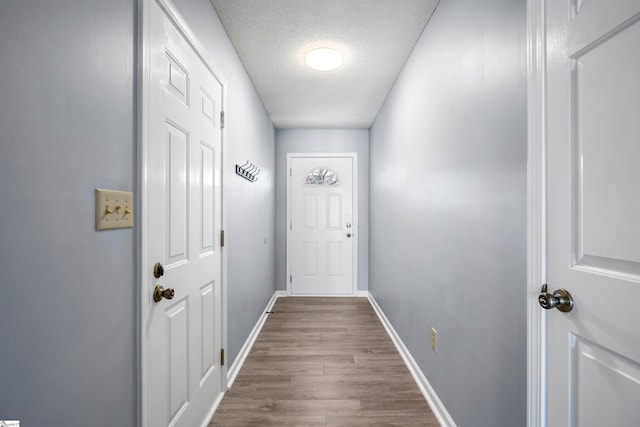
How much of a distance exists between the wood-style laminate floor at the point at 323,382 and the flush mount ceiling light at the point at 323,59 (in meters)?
2.40

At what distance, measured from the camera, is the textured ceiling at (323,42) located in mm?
1818

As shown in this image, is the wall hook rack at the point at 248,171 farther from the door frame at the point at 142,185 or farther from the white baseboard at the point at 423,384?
the white baseboard at the point at 423,384

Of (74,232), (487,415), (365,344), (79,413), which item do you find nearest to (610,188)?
(487,415)

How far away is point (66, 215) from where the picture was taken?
756mm

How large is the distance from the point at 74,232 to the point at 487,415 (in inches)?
64.6

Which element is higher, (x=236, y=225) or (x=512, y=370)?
(x=236, y=225)

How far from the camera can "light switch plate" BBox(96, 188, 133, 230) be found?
87 centimetres

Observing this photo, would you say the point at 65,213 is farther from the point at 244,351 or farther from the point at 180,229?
the point at 244,351

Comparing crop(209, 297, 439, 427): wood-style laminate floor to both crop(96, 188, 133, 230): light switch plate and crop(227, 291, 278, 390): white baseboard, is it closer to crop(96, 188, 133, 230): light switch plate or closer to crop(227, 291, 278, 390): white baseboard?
crop(227, 291, 278, 390): white baseboard

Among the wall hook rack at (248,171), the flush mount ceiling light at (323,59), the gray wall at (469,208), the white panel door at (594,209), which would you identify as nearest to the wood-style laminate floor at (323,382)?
the gray wall at (469,208)

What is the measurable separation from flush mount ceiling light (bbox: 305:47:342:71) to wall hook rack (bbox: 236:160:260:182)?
3.30 ft

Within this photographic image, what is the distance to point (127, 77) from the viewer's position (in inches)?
38.9

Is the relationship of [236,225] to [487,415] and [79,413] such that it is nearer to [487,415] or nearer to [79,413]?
[79,413]

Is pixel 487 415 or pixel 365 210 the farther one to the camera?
pixel 365 210
